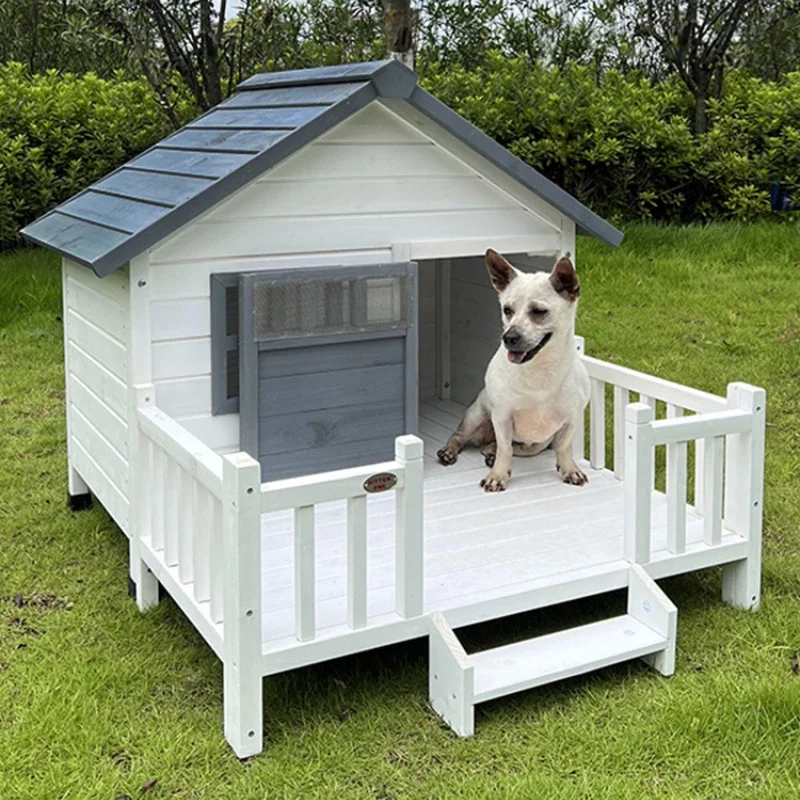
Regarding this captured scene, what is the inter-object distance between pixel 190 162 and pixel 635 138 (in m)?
7.27

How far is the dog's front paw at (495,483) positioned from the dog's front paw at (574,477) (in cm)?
30

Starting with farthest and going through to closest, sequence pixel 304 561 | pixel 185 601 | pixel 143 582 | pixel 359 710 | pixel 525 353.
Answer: pixel 525 353, pixel 143 582, pixel 185 601, pixel 359 710, pixel 304 561

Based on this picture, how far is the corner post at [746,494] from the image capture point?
3.94m

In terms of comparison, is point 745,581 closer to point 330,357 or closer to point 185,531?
point 330,357

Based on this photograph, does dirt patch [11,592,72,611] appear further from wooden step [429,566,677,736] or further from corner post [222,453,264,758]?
wooden step [429,566,677,736]

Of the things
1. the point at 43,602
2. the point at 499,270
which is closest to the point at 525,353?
the point at 499,270

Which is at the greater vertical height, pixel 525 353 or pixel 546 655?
pixel 525 353

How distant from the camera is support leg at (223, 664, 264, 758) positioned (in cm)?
312

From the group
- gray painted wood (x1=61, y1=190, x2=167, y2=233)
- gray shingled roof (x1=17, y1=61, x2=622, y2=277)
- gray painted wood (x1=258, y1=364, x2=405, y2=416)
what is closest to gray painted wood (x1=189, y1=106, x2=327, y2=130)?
gray shingled roof (x1=17, y1=61, x2=622, y2=277)

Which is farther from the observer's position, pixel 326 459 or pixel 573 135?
pixel 573 135

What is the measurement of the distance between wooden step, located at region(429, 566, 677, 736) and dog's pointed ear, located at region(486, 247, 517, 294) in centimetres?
129

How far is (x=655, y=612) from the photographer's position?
3.64 m

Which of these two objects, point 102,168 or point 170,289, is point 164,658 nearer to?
point 170,289

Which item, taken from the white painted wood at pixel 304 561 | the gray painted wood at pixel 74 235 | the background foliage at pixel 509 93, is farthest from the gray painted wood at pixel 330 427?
the background foliage at pixel 509 93
